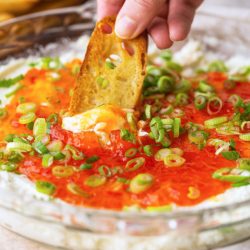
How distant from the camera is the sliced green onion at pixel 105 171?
2760 millimetres

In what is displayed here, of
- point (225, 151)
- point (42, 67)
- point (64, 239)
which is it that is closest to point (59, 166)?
point (64, 239)

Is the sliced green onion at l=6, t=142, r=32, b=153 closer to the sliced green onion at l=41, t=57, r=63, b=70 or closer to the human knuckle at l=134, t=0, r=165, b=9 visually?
the human knuckle at l=134, t=0, r=165, b=9

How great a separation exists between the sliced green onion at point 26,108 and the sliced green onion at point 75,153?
56 cm

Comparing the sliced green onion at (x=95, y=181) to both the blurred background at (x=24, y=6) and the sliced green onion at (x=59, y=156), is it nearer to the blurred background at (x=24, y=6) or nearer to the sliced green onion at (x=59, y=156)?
the sliced green onion at (x=59, y=156)

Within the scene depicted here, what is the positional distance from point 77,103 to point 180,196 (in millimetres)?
931

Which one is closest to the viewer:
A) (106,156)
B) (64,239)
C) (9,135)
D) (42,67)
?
(64,239)

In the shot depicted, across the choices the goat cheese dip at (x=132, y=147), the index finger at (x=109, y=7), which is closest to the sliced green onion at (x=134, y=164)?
the goat cheese dip at (x=132, y=147)

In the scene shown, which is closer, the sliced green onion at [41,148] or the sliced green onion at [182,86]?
the sliced green onion at [41,148]

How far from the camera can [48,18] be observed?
14.3 feet

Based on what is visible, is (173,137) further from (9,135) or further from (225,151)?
(9,135)

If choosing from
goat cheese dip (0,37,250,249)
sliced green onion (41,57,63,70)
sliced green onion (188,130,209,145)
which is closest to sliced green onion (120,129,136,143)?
goat cheese dip (0,37,250,249)

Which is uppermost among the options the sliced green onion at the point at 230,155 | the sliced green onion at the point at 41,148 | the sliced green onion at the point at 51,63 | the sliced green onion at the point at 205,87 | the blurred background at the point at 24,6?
the blurred background at the point at 24,6

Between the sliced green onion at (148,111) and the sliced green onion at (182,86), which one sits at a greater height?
the sliced green onion at (182,86)

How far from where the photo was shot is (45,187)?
267cm
